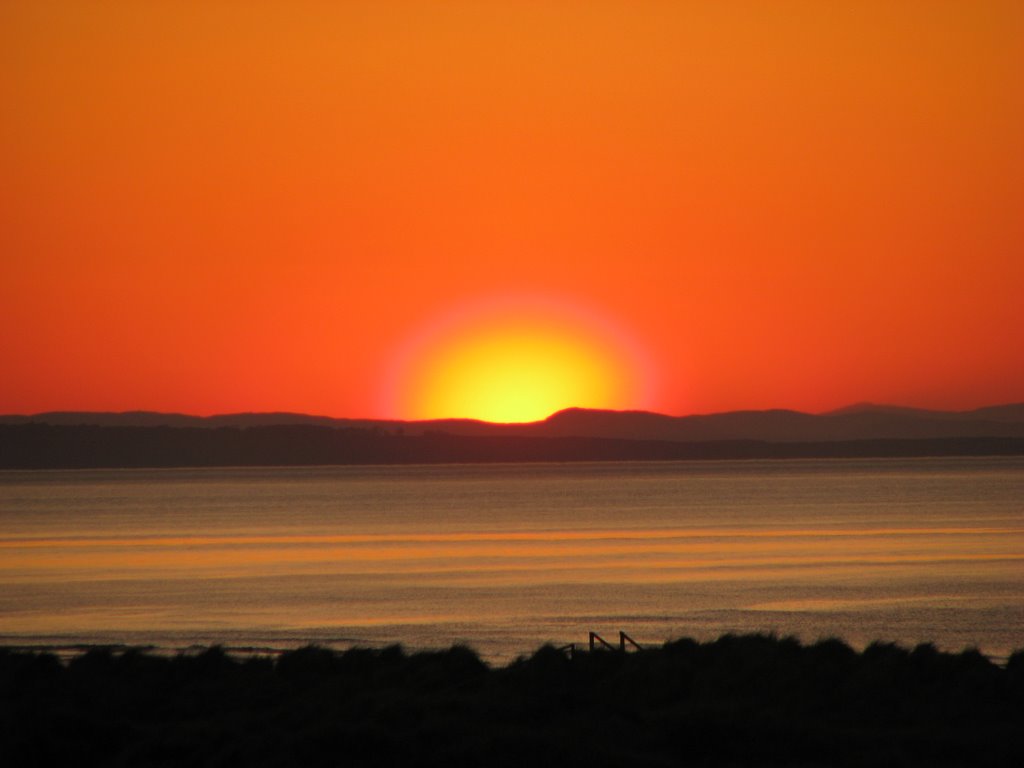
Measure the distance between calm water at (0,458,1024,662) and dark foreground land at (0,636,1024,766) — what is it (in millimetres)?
11548

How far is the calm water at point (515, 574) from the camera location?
4047 centimetres

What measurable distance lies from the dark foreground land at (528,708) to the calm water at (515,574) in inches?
455

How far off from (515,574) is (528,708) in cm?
4204

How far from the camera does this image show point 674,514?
11688 centimetres

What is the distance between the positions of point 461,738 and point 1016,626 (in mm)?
28491

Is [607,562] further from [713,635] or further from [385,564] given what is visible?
[713,635]

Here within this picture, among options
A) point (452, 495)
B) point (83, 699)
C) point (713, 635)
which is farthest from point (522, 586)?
point (452, 495)

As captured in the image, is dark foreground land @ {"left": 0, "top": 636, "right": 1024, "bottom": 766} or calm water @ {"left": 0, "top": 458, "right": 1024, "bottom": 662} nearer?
dark foreground land @ {"left": 0, "top": 636, "right": 1024, "bottom": 766}

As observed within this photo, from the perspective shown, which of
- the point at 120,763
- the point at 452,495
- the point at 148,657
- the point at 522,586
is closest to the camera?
the point at 120,763

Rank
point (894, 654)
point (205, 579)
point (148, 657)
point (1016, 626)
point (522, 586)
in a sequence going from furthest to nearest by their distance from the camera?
1. point (205, 579)
2. point (522, 586)
3. point (1016, 626)
4. point (148, 657)
5. point (894, 654)

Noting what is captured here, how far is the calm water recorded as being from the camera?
40469mm

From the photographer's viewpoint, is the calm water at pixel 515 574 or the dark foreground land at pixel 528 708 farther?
the calm water at pixel 515 574

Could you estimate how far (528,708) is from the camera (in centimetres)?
1766

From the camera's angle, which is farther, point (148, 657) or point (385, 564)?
point (385, 564)
